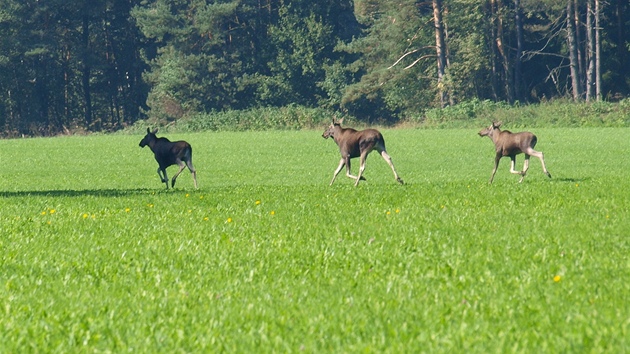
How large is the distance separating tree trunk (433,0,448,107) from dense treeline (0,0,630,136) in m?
0.14

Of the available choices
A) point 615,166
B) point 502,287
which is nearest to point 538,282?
point 502,287

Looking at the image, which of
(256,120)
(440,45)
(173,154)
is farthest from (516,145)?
(256,120)

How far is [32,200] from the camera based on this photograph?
64.5ft

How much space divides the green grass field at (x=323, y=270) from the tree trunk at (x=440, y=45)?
52404 mm

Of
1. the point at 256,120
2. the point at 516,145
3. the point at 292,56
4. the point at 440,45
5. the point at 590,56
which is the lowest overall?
the point at 256,120

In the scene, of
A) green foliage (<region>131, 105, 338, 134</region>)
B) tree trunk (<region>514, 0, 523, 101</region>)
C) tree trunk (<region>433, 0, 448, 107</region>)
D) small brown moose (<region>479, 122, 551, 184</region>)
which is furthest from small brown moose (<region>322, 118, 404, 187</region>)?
tree trunk (<region>514, 0, 523, 101</region>)

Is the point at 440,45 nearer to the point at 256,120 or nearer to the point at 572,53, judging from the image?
the point at 572,53

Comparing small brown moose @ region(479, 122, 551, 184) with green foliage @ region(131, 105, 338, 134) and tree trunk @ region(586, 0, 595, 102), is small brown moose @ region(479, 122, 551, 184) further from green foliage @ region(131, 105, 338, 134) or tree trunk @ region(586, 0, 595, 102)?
green foliage @ region(131, 105, 338, 134)

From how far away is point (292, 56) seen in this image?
8362cm

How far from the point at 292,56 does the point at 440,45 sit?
1514 cm

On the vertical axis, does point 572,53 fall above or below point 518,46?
below

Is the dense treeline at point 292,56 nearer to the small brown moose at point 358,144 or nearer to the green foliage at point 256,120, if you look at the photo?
the green foliage at point 256,120

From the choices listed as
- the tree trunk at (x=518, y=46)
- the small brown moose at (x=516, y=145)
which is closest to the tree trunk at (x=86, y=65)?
the tree trunk at (x=518, y=46)

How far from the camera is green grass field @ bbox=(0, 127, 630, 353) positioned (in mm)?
7051
